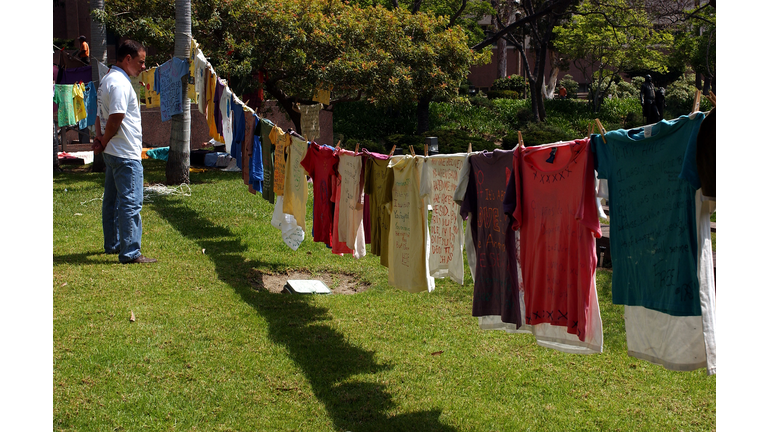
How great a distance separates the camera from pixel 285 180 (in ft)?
24.6

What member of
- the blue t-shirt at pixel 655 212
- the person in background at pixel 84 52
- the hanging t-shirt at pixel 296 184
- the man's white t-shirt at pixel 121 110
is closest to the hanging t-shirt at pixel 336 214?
the hanging t-shirt at pixel 296 184

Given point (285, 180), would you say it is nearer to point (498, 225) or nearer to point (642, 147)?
point (498, 225)

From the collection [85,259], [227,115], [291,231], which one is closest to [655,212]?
[291,231]

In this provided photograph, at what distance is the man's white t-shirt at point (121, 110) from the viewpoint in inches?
269

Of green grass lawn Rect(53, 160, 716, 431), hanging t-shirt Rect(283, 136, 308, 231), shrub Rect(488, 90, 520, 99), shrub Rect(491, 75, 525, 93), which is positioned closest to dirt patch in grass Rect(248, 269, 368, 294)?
green grass lawn Rect(53, 160, 716, 431)

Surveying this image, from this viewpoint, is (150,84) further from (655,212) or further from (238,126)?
(655,212)

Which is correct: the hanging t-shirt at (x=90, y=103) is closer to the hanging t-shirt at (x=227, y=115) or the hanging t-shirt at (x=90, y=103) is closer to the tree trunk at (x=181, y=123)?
the tree trunk at (x=181, y=123)

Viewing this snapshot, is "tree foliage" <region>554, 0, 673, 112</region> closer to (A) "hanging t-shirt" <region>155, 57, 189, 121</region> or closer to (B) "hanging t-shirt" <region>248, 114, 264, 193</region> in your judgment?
(A) "hanging t-shirt" <region>155, 57, 189, 121</region>

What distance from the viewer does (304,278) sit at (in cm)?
819

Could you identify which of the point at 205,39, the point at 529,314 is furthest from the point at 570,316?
the point at 205,39

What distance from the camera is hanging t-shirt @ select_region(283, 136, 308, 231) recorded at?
716 centimetres

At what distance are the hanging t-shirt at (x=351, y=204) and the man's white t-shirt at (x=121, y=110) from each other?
96.2 inches

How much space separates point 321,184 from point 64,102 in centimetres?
1215

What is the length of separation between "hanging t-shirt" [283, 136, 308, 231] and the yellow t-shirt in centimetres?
1132
